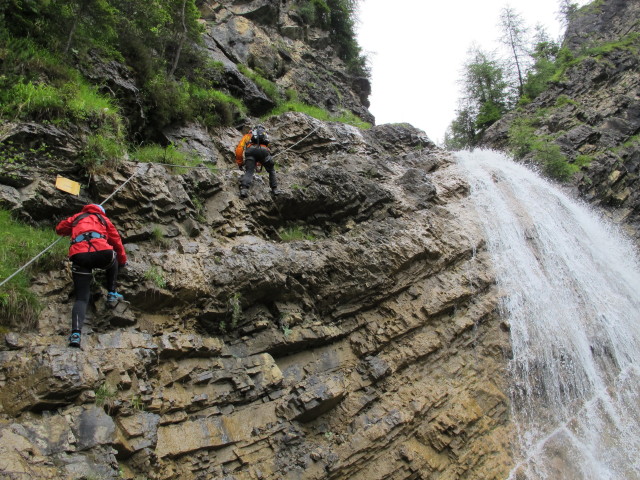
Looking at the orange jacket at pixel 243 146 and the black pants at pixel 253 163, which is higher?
the orange jacket at pixel 243 146

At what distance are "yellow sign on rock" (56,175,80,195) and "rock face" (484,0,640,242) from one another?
18.6 m

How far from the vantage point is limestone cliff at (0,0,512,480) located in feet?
15.6

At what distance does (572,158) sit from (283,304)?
1768 centimetres

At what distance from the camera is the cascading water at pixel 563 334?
7672 millimetres

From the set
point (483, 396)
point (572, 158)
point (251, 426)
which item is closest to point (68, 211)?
point (251, 426)

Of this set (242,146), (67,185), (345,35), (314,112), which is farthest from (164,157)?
(345,35)

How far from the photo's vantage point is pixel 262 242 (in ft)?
27.0

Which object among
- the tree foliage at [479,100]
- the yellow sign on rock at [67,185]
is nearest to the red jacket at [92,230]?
the yellow sign on rock at [67,185]

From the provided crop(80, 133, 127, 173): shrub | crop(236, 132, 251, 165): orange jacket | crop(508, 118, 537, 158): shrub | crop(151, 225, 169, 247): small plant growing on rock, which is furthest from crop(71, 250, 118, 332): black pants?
crop(508, 118, 537, 158): shrub

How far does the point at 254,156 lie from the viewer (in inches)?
357

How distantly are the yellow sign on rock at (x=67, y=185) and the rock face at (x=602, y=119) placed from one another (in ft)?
60.9

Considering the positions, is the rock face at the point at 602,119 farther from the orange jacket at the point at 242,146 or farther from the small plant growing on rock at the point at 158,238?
the small plant growing on rock at the point at 158,238

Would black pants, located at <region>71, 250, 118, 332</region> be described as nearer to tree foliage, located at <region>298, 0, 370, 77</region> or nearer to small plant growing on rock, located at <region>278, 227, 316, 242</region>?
small plant growing on rock, located at <region>278, 227, 316, 242</region>

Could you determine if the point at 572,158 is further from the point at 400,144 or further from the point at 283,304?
the point at 283,304
